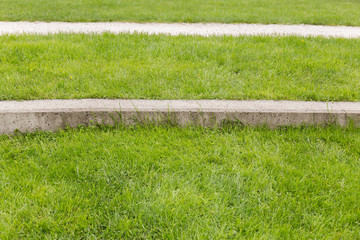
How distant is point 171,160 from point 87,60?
7.26ft

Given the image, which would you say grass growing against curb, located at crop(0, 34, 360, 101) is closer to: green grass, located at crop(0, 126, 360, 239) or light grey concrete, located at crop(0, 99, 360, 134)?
light grey concrete, located at crop(0, 99, 360, 134)

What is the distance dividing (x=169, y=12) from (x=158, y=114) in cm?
612

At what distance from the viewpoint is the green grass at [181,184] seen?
193 cm

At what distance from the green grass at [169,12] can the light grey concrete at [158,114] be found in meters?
5.07

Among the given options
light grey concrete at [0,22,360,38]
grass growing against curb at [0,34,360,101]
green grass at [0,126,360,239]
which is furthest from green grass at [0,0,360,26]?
green grass at [0,126,360,239]

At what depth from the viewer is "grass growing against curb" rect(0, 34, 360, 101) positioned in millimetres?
3242

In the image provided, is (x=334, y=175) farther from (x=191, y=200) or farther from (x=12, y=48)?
(x=12, y=48)

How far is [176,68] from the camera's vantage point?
→ 12.5 ft

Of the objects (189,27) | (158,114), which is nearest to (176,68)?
(158,114)

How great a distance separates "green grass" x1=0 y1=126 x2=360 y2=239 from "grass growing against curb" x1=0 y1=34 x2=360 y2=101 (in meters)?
0.54

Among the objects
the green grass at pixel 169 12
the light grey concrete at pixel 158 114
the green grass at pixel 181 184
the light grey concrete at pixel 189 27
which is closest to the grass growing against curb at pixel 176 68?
the light grey concrete at pixel 158 114

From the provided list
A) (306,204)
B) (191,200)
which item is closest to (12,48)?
(191,200)

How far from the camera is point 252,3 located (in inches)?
411

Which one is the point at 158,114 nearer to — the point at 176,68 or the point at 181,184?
the point at 181,184
